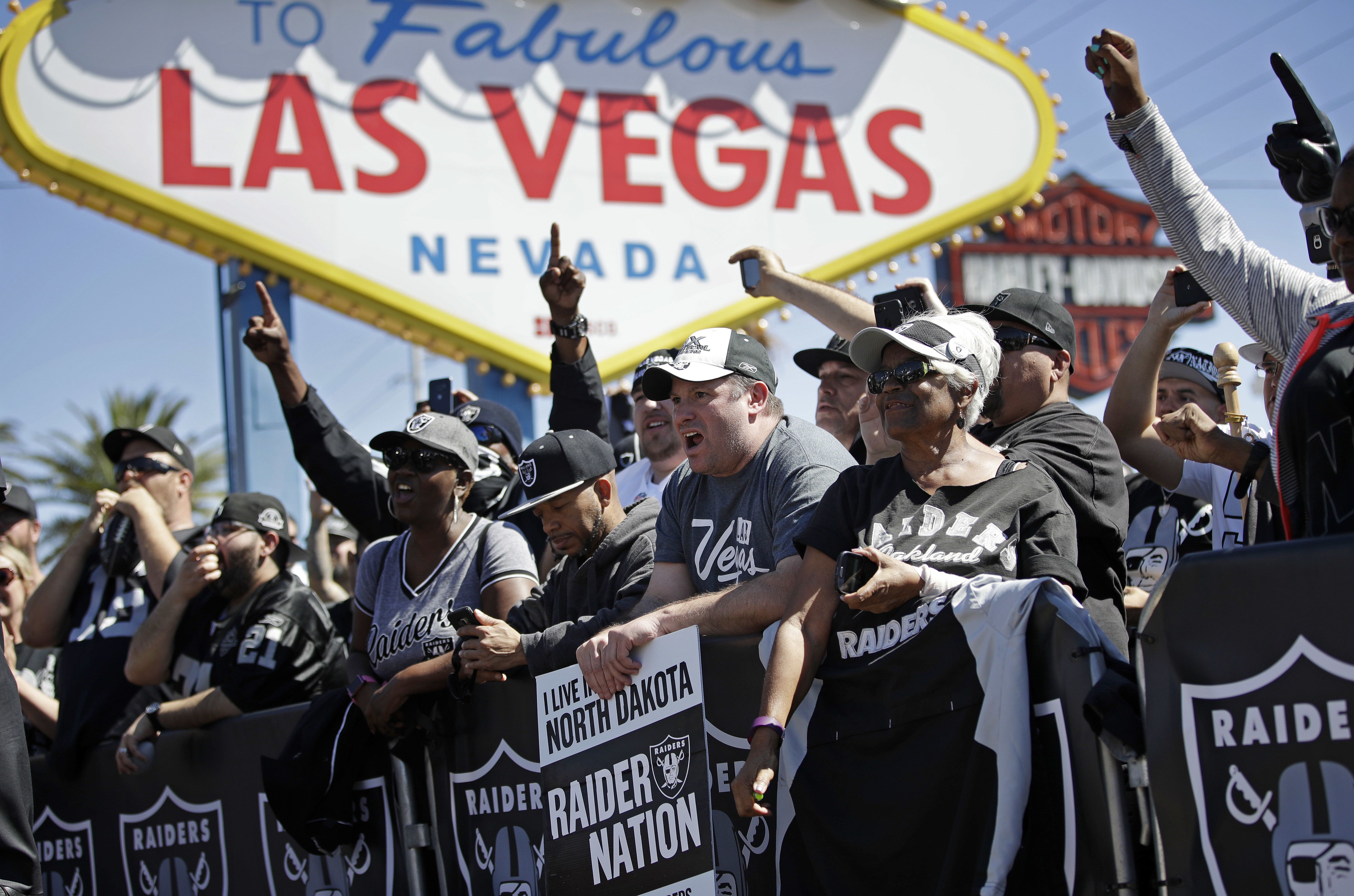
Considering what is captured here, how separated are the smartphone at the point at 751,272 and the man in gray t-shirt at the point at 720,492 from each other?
769 mm

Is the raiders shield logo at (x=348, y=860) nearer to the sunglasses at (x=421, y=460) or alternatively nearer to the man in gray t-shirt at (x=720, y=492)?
the sunglasses at (x=421, y=460)

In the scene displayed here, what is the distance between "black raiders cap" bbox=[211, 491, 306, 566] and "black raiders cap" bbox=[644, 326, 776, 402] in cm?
249

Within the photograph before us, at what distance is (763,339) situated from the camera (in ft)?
58.6

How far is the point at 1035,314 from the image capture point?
410cm

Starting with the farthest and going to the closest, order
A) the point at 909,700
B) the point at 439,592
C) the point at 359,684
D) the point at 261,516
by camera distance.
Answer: the point at 261,516, the point at 439,592, the point at 359,684, the point at 909,700

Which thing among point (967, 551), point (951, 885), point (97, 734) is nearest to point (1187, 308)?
point (967, 551)

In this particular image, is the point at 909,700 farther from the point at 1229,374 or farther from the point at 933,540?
the point at 1229,374

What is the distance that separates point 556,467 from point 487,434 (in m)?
1.90

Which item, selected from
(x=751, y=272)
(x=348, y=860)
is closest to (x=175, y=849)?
(x=348, y=860)

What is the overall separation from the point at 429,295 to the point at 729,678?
305 inches

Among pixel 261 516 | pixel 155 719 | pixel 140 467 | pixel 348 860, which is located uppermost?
pixel 140 467

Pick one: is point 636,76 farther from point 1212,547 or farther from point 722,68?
point 1212,547

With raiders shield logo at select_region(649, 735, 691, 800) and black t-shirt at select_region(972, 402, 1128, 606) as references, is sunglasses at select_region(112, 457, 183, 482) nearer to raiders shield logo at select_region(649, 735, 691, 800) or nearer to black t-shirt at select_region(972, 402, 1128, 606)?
raiders shield logo at select_region(649, 735, 691, 800)

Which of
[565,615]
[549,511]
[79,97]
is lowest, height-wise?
[565,615]
